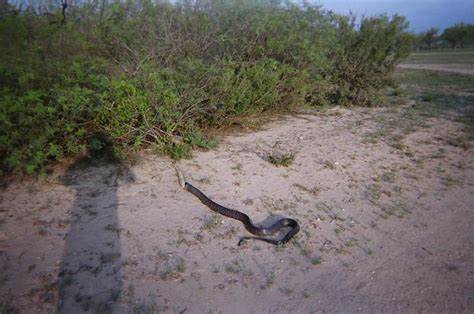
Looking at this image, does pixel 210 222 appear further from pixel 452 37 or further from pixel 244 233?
pixel 452 37

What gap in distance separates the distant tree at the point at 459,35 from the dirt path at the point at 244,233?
60535 millimetres

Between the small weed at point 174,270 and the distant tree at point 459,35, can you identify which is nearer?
the small weed at point 174,270

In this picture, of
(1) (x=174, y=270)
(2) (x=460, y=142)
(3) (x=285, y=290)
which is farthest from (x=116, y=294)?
(2) (x=460, y=142)

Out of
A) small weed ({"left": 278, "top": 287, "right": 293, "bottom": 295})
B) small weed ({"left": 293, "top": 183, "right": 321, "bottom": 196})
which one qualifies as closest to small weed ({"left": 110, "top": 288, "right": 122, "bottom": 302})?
small weed ({"left": 278, "top": 287, "right": 293, "bottom": 295})

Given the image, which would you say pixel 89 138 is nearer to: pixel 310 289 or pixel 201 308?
pixel 201 308

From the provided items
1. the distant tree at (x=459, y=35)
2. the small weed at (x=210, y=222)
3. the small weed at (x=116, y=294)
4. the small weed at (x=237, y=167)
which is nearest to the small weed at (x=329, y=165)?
the small weed at (x=237, y=167)

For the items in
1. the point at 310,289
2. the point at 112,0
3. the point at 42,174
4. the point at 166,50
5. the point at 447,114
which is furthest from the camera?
the point at 447,114

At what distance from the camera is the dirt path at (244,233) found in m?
3.04

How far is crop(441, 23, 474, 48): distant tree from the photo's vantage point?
54125mm

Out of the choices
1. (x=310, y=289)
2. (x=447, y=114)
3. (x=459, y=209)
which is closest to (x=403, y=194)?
(x=459, y=209)

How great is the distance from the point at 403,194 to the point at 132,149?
4069 mm

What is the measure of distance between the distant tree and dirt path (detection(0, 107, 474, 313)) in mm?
60535

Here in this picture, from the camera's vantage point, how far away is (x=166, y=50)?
660 centimetres

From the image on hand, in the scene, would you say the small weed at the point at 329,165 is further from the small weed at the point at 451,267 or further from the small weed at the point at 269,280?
the small weed at the point at 269,280
